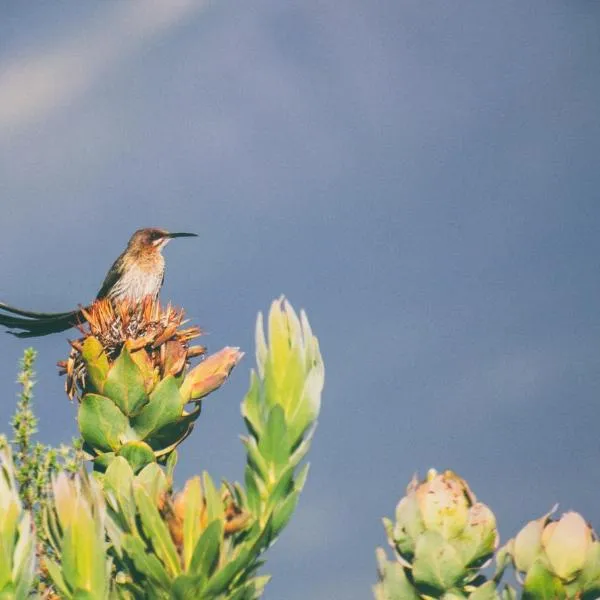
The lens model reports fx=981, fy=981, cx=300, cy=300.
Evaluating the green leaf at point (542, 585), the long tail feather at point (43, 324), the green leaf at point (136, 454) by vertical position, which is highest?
the long tail feather at point (43, 324)

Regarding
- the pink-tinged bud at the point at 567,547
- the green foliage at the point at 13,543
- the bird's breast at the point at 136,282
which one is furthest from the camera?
the bird's breast at the point at 136,282

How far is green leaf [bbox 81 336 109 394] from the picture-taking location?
282cm

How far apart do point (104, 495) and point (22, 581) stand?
0.43 metres

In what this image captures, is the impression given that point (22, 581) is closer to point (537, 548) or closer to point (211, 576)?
point (211, 576)

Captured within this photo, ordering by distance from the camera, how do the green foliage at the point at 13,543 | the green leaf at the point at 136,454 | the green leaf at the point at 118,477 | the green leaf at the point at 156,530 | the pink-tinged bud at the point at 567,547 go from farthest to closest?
the green leaf at the point at 136,454, the green leaf at the point at 118,477, the pink-tinged bud at the point at 567,547, the green leaf at the point at 156,530, the green foliage at the point at 13,543

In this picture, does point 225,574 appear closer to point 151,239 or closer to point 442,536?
point 442,536

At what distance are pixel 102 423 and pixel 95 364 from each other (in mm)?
194

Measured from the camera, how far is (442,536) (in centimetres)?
238

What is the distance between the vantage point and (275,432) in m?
2.22

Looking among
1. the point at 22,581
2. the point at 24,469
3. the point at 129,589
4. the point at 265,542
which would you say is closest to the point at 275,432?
the point at 265,542

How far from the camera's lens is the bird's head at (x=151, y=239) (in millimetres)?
7355

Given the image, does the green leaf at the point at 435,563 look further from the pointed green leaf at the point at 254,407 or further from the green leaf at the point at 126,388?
the green leaf at the point at 126,388

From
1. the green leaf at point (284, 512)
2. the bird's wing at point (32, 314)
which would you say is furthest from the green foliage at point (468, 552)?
the bird's wing at point (32, 314)

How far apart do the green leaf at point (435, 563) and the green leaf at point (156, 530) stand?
1.96 ft
